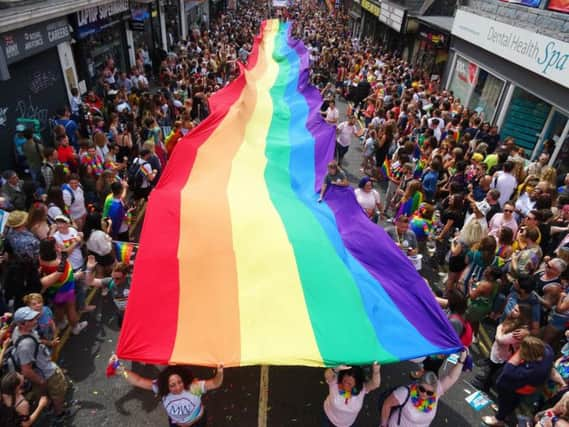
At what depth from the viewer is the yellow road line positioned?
4547 millimetres

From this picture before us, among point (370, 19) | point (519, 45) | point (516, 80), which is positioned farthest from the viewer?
point (370, 19)

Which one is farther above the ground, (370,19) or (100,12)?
(100,12)

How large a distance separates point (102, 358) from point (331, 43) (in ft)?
71.0

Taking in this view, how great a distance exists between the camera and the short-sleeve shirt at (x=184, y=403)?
3.59m

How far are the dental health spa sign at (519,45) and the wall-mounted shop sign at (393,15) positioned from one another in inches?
240

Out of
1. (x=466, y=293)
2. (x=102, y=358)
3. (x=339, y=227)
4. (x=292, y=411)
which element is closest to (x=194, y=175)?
(x=339, y=227)

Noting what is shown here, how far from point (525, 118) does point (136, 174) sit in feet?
34.7

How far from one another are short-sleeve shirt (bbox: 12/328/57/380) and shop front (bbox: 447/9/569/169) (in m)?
11.0

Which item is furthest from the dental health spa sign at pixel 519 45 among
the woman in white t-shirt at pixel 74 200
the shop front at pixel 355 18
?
the shop front at pixel 355 18

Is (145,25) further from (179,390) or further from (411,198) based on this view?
(179,390)

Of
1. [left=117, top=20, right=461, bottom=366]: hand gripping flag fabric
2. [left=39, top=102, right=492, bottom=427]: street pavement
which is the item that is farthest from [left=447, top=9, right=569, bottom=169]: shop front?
[left=39, top=102, right=492, bottom=427]: street pavement

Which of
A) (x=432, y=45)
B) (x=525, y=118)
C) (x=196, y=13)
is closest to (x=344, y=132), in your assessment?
(x=525, y=118)

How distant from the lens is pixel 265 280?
182 inches

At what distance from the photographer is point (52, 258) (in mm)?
4766
